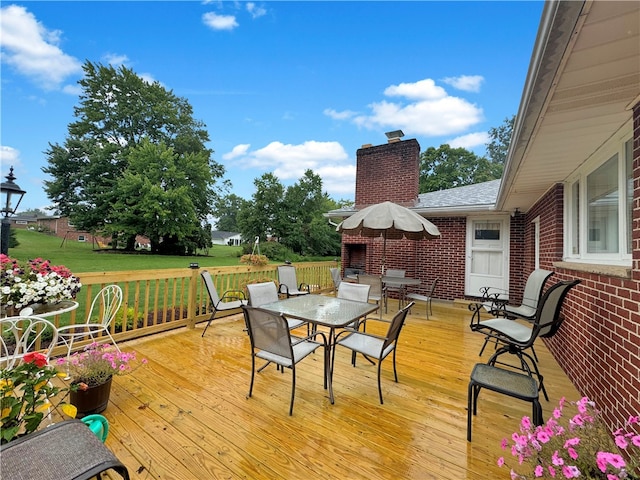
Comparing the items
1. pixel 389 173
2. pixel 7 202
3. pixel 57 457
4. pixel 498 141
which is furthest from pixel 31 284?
pixel 498 141

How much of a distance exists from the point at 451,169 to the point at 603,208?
21934 mm

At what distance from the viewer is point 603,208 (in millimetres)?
2771

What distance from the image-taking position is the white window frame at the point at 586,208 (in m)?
2.25

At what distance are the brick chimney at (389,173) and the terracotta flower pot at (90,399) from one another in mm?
7363

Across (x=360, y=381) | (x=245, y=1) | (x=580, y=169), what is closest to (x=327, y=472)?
(x=360, y=381)

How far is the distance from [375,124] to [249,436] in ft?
42.5

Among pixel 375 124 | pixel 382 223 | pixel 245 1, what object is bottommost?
pixel 382 223

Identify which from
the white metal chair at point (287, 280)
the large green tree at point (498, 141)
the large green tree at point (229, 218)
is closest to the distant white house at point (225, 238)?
the large green tree at point (229, 218)

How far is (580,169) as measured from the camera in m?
3.18

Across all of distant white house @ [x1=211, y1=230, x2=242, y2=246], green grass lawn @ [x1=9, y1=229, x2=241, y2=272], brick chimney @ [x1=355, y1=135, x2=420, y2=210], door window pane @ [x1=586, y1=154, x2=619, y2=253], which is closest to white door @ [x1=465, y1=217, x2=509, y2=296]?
brick chimney @ [x1=355, y1=135, x2=420, y2=210]

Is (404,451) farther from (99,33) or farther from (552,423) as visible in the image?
(99,33)

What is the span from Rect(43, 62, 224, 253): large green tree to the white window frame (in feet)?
56.5

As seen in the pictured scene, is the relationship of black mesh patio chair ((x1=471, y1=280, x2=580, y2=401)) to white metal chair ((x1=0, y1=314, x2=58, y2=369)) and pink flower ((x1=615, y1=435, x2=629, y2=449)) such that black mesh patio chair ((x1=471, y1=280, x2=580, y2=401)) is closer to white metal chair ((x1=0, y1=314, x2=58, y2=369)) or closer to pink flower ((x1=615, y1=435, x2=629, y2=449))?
pink flower ((x1=615, y1=435, x2=629, y2=449))

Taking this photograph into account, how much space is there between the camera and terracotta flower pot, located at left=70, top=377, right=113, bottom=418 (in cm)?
212
